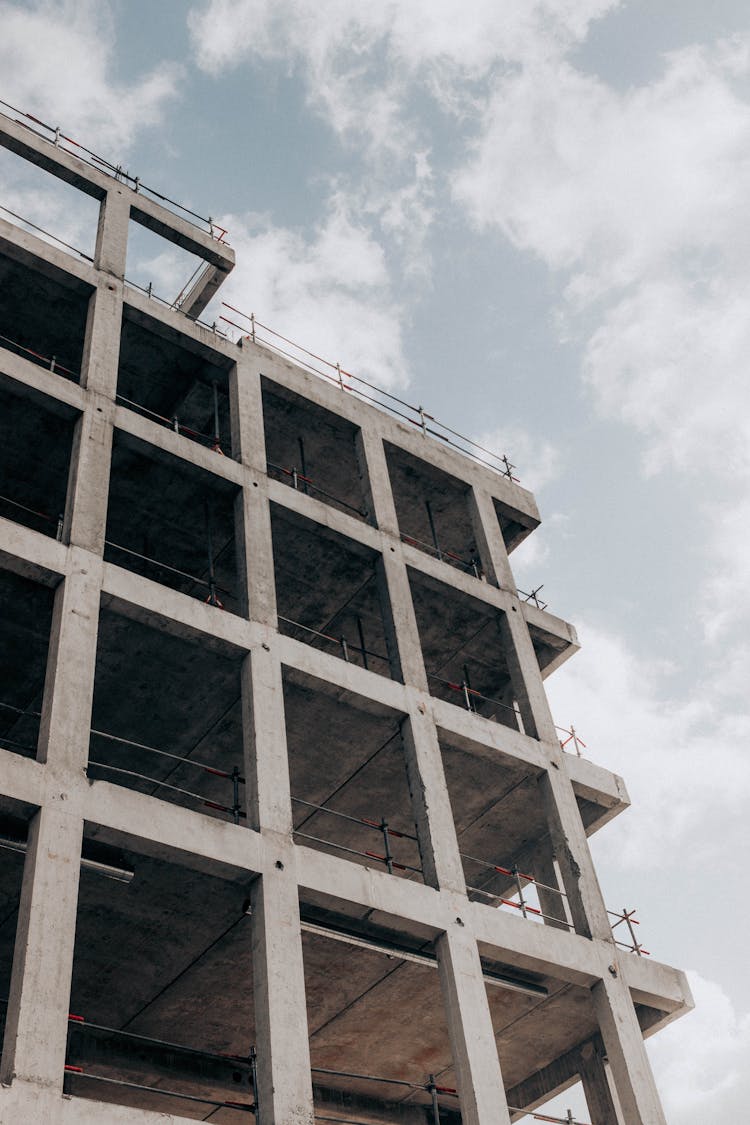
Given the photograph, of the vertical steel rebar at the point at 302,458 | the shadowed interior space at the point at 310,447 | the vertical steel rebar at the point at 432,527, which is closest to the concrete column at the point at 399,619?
the shadowed interior space at the point at 310,447

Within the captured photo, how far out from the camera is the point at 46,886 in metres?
13.3

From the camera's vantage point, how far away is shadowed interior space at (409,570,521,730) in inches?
914

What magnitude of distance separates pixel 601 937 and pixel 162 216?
16.9 m

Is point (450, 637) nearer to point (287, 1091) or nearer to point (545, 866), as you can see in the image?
point (545, 866)

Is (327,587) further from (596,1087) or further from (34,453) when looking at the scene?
(596,1087)

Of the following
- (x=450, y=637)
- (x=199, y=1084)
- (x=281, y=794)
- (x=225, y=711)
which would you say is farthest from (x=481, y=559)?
(x=199, y=1084)

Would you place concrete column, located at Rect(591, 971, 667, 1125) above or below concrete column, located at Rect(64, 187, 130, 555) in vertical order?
below

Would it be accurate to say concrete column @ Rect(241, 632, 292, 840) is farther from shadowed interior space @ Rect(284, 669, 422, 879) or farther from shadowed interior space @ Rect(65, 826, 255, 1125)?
shadowed interior space @ Rect(65, 826, 255, 1125)

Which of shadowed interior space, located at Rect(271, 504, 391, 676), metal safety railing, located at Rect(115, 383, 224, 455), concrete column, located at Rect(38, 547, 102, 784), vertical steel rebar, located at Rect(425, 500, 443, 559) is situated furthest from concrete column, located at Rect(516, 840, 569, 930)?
concrete column, located at Rect(38, 547, 102, 784)

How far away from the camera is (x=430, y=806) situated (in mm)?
18328

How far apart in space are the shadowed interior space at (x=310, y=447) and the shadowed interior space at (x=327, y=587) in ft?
4.68

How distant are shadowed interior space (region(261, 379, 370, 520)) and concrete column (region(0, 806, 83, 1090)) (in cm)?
1081

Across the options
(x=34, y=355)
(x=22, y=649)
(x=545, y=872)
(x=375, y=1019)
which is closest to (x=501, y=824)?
(x=545, y=872)

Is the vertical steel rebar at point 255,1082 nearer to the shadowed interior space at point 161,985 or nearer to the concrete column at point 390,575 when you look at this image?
the shadowed interior space at point 161,985
